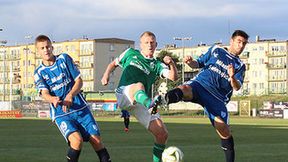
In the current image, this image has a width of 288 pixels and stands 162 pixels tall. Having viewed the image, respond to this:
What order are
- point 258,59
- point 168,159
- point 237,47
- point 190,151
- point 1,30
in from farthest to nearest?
point 258,59
point 1,30
point 190,151
point 237,47
point 168,159

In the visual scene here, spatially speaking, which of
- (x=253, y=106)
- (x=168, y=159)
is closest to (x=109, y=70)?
(x=168, y=159)

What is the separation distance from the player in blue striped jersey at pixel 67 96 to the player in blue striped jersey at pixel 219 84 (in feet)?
7.56

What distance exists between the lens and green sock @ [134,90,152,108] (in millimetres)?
11812

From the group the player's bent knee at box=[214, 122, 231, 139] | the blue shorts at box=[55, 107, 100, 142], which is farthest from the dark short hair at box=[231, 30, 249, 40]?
the blue shorts at box=[55, 107, 100, 142]

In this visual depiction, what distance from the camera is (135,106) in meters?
12.7

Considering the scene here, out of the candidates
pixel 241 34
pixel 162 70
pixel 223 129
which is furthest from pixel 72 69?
pixel 241 34

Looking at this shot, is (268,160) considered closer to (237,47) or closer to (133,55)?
(237,47)

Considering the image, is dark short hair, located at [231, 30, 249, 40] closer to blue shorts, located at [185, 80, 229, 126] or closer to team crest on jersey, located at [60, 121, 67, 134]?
blue shorts, located at [185, 80, 229, 126]

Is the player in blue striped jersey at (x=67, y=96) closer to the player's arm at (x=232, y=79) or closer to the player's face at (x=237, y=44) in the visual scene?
the player's arm at (x=232, y=79)

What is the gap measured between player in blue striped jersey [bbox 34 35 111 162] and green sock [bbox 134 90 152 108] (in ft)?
2.94

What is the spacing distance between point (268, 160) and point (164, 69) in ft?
16.8

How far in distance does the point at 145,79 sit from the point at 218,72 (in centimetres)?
167

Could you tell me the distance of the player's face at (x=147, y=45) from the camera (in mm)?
12789

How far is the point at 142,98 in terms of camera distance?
12.0 metres
